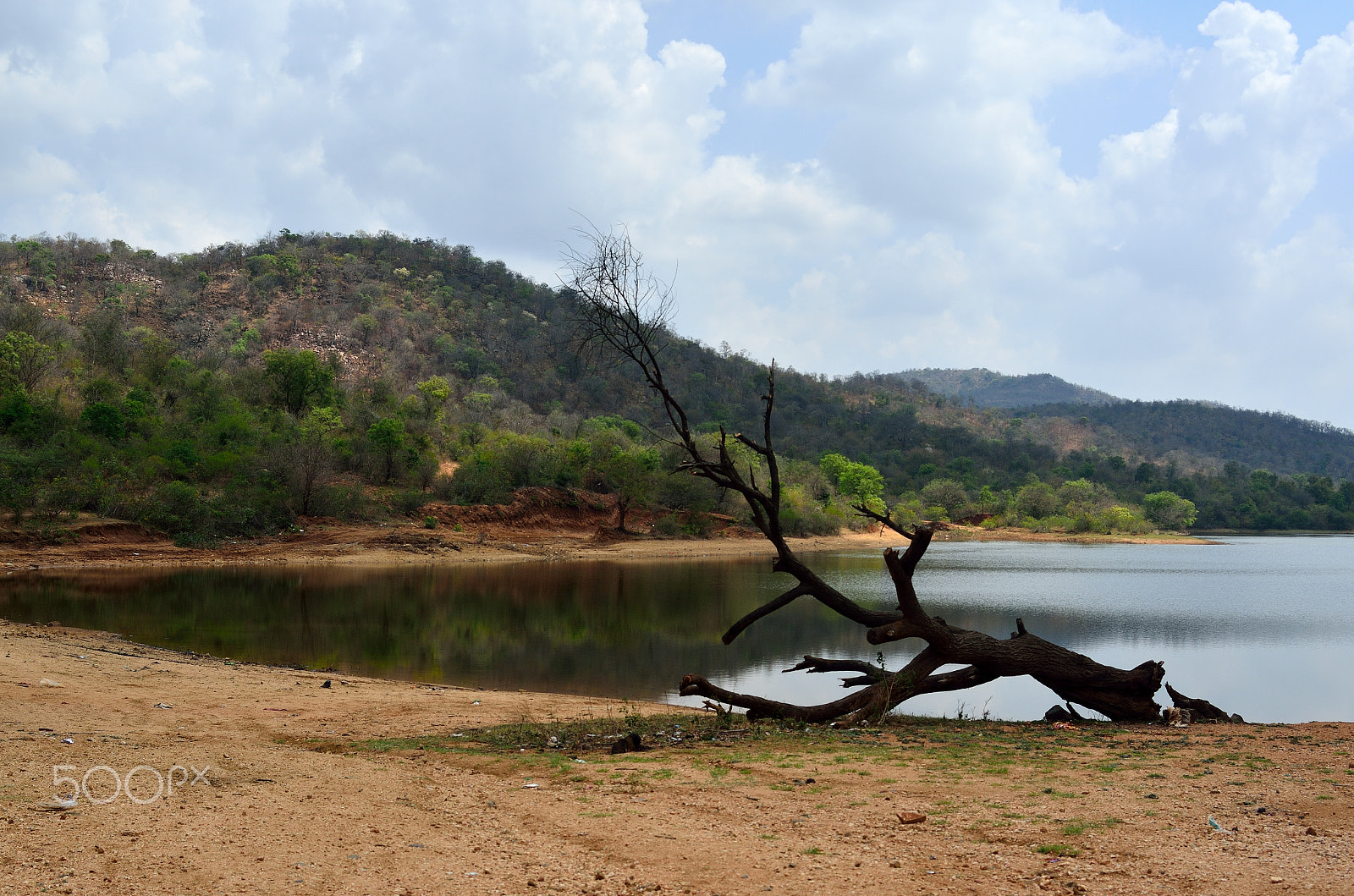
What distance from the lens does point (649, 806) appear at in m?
5.71

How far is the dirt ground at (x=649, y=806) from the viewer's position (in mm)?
4305

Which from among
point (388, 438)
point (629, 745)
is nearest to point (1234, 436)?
point (388, 438)

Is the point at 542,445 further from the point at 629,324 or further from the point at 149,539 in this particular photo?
the point at 629,324

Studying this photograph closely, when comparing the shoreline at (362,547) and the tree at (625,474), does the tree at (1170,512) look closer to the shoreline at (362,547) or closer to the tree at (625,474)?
the shoreline at (362,547)

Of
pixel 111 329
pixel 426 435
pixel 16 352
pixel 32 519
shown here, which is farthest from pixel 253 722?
pixel 111 329

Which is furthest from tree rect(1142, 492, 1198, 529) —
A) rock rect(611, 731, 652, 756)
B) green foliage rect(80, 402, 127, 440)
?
rock rect(611, 731, 652, 756)

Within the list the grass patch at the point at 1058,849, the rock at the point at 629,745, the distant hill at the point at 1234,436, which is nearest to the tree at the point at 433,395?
the rock at the point at 629,745

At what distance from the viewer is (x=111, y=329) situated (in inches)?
1826

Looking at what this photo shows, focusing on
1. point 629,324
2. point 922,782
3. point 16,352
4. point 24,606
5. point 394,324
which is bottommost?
point 24,606

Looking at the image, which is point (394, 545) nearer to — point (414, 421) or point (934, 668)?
point (414, 421)

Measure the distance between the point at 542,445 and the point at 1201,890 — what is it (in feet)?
151

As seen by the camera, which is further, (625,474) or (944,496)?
(944,496)

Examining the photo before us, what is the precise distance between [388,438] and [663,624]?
2830 centimetres

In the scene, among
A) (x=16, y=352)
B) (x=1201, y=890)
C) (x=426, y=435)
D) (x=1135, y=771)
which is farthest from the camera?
(x=426, y=435)
